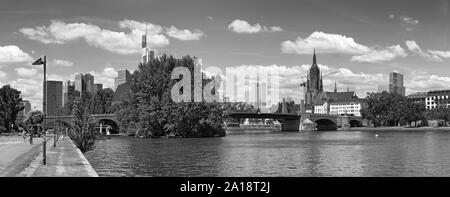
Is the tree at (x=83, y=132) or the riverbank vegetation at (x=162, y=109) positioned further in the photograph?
the riverbank vegetation at (x=162, y=109)

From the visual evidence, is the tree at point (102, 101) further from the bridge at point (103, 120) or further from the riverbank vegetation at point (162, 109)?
the riverbank vegetation at point (162, 109)

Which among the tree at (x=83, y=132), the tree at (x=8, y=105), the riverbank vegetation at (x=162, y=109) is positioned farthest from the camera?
the tree at (x=8, y=105)

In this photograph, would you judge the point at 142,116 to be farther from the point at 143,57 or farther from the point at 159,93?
the point at 143,57

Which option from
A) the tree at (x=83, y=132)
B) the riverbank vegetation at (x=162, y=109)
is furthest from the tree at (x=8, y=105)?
the tree at (x=83, y=132)

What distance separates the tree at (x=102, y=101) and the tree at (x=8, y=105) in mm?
33562

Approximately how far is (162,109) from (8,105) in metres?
47.8

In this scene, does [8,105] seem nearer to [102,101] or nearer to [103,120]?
[103,120]

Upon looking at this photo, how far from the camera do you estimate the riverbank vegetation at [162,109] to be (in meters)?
95.6

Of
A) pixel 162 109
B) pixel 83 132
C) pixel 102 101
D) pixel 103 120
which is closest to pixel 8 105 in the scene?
pixel 103 120

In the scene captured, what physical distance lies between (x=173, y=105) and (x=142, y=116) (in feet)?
20.7

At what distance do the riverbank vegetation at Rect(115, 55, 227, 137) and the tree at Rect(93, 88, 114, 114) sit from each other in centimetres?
6121

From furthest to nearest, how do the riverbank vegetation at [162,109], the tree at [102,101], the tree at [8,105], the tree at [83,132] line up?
the tree at [102,101] → the tree at [8,105] → the riverbank vegetation at [162,109] → the tree at [83,132]
